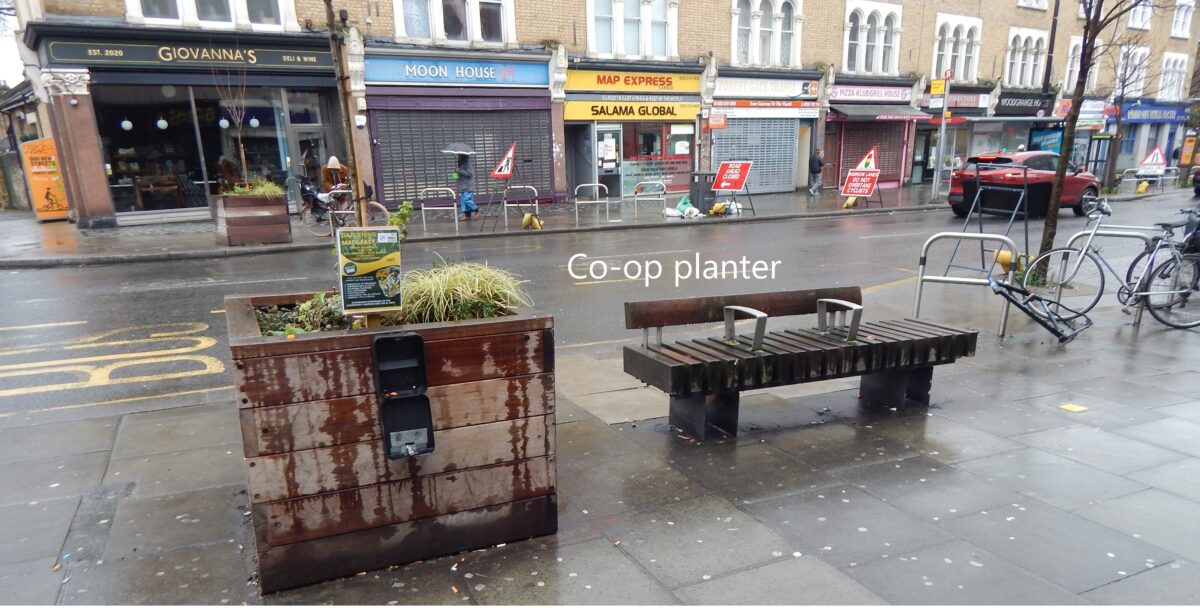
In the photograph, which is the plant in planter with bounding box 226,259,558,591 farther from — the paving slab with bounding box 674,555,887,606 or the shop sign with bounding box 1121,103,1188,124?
the shop sign with bounding box 1121,103,1188,124

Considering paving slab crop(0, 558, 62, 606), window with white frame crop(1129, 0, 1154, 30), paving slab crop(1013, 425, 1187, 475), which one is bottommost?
paving slab crop(1013, 425, 1187, 475)

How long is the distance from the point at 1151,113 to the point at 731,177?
36.9 meters

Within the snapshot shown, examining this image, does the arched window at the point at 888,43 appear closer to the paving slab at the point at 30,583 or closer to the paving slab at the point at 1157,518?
the paving slab at the point at 1157,518

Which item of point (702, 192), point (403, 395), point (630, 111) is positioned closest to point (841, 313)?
point (403, 395)

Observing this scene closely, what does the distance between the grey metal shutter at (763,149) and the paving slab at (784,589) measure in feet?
78.5

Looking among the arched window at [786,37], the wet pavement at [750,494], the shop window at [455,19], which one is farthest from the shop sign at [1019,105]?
the wet pavement at [750,494]

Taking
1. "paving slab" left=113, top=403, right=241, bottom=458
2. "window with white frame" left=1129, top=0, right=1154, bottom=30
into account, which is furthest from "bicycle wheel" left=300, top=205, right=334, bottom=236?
"window with white frame" left=1129, top=0, right=1154, bottom=30

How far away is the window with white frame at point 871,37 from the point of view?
92.6 ft

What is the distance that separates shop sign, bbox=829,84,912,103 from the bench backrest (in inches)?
996

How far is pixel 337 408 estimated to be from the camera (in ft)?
9.59

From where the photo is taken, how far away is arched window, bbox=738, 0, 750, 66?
84.0ft

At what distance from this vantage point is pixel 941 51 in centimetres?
3116

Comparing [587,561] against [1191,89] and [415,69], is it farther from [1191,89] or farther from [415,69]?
[1191,89]

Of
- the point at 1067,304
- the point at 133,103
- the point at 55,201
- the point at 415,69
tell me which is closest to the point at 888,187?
the point at 415,69
